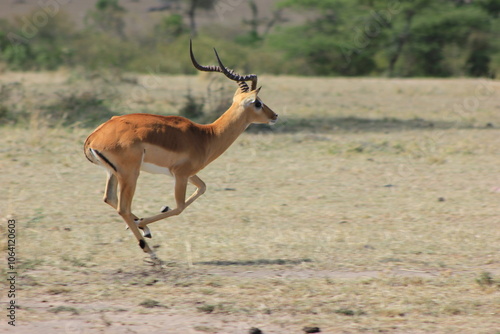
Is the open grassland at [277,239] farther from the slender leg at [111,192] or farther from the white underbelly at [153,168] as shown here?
the white underbelly at [153,168]

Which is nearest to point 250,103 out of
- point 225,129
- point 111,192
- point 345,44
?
point 225,129

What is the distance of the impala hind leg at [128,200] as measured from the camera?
18.7 feet

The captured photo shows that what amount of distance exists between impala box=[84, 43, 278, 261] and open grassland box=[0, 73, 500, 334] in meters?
0.43

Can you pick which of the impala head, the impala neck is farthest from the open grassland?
the impala head

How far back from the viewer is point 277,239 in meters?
6.57

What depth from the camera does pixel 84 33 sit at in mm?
34406

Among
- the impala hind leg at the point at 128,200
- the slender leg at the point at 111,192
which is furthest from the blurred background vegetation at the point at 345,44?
the impala hind leg at the point at 128,200

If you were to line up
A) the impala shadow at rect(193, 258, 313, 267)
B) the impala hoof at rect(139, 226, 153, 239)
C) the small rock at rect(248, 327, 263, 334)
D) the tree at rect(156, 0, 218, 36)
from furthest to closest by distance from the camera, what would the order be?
1. the tree at rect(156, 0, 218, 36)
2. the impala hoof at rect(139, 226, 153, 239)
3. the impala shadow at rect(193, 258, 313, 267)
4. the small rock at rect(248, 327, 263, 334)

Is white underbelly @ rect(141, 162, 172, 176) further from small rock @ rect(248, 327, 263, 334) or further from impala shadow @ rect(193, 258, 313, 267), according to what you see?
small rock @ rect(248, 327, 263, 334)

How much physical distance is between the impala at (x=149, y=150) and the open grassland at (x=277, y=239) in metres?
0.43

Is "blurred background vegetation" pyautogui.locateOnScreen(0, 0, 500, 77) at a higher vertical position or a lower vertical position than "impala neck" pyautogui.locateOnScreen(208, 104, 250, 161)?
higher

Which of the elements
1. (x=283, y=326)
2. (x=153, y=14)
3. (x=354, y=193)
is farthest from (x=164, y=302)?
(x=153, y=14)

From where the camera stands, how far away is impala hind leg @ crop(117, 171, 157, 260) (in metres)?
5.70

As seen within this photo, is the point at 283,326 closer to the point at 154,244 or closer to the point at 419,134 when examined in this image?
the point at 154,244
